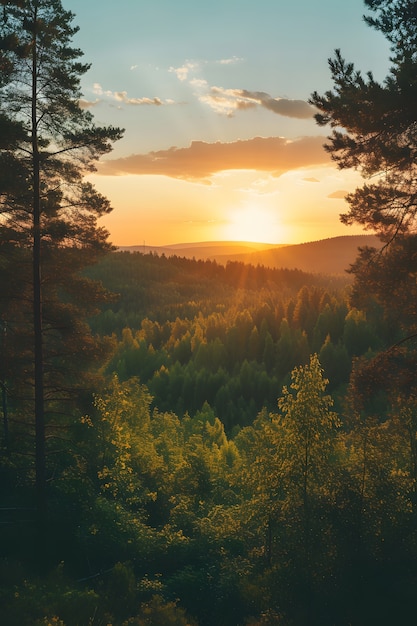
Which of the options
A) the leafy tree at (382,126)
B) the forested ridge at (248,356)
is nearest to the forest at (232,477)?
the leafy tree at (382,126)

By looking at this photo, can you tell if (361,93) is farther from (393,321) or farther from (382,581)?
(382,581)

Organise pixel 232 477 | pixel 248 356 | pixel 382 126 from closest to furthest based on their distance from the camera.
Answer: pixel 382 126
pixel 232 477
pixel 248 356

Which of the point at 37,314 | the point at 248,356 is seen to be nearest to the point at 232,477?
the point at 37,314

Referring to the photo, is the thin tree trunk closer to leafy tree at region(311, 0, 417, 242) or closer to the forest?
the forest

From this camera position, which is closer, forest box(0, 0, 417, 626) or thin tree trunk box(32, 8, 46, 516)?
forest box(0, 0, 417, 626)

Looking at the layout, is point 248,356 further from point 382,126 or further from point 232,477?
point 382,126

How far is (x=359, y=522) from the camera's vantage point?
16.5 meters

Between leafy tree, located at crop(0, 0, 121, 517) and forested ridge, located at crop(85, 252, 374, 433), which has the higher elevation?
leafy tree, located at crop(0, 0, 121, 517)

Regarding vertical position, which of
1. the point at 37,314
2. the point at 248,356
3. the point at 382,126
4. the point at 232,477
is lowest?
the point at 248,356

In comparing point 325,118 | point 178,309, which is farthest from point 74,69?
point 178,309

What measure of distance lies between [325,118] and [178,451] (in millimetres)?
30997

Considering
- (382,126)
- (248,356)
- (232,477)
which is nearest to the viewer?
(382,126)

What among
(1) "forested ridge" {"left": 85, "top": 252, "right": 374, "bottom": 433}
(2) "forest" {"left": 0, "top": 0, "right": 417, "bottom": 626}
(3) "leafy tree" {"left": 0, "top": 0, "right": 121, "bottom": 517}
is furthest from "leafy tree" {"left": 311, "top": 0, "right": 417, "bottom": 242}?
(1) "forested ridge" {"left": 85, "top": 252, "right": 374, "bottom": 433}

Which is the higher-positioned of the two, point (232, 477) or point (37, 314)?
point (37, 314)
